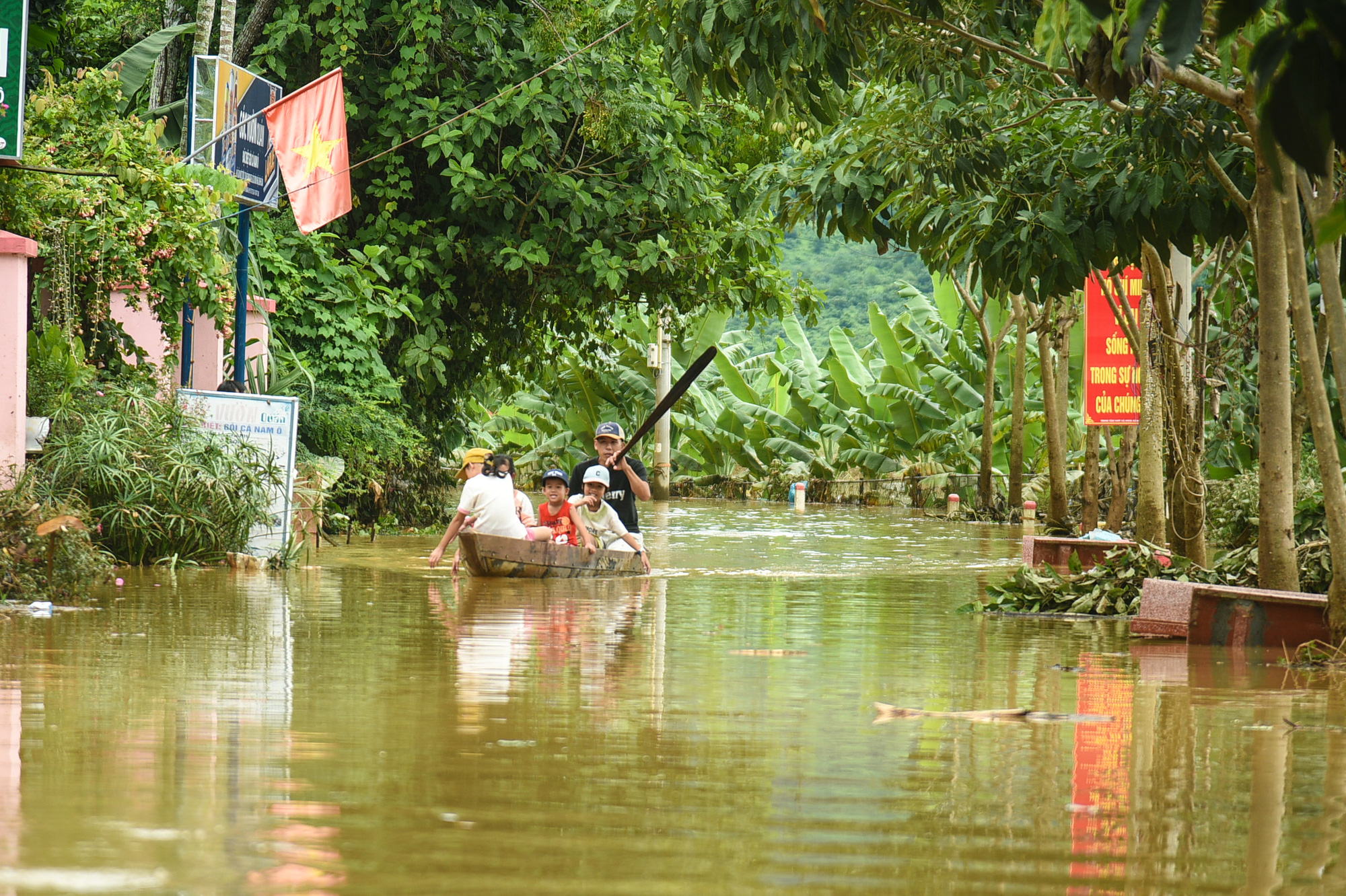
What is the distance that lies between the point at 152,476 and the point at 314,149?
406 cm

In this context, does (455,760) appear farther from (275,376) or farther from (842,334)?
(842,334)

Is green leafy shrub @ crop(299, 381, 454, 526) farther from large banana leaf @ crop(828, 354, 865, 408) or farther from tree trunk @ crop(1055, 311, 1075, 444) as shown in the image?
large banana leaf @ crop(828, 354, 865, 408)

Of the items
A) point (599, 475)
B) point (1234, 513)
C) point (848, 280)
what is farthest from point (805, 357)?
point (848, 280)

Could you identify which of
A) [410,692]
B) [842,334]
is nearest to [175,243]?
[410,692]

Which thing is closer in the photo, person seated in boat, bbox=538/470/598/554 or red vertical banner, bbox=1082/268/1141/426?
person seated in boat, bbox=538/470/598/554

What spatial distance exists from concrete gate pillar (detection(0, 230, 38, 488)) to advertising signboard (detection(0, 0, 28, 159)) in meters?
0.88

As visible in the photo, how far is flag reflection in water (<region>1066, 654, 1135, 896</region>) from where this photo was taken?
4281mm

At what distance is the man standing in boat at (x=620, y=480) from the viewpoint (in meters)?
15.2

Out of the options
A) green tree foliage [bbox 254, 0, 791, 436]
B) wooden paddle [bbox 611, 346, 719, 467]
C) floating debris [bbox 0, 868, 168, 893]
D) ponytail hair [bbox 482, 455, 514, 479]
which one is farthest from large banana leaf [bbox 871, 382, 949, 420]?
floating debris [bbox 0, 868, 168, 893]

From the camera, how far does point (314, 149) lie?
50.3 feet

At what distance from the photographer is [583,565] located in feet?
48.9

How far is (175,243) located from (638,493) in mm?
4697

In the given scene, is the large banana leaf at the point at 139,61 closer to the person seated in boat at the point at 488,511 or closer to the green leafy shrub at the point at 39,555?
the person seated in boat at the point at 488,511

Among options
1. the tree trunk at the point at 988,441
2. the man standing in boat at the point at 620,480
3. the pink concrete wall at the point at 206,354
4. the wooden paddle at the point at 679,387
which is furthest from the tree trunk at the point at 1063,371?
the pink concrete wall at the point at 206,354
